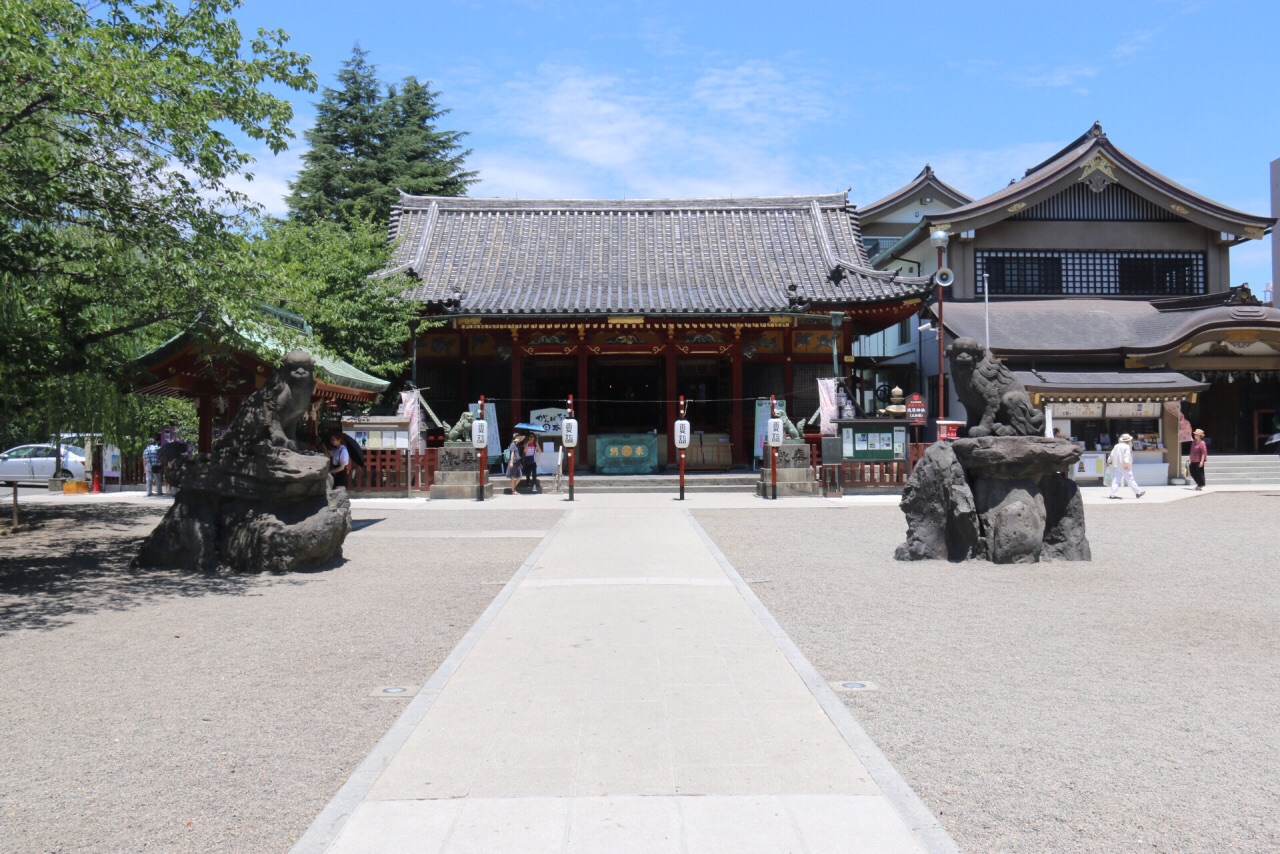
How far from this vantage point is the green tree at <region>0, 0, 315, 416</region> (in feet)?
25.5

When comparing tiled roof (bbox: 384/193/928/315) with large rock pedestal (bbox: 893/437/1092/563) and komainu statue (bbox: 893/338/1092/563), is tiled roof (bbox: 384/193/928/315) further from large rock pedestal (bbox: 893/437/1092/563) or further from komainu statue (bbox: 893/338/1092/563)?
large rock pedestal (bbox: 893/437/1092/563)

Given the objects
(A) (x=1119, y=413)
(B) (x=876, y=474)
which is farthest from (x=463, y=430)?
(A) (x=1119, y=413)

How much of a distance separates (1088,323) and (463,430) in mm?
18574

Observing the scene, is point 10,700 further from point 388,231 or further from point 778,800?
point 388,231

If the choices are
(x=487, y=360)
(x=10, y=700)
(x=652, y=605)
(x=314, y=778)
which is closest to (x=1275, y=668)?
(x=652, y=605)

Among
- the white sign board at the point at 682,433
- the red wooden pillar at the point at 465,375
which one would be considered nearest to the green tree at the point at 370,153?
the red wooden pillar at the point at 465,375

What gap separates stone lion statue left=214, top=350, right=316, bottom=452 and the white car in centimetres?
2063

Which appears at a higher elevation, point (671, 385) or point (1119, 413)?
point (671, 385)

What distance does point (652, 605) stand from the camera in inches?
323

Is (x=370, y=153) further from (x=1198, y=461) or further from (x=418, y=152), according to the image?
(x=1198, y=461)

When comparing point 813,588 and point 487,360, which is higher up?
point 487,360

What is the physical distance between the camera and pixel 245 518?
1042cm

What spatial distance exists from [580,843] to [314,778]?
147 cm

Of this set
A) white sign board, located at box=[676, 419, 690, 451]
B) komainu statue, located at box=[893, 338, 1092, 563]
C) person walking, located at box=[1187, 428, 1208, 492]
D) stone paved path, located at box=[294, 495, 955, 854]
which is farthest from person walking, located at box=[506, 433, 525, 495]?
person walking, located at box=[1187, 428, 1208, 492]
